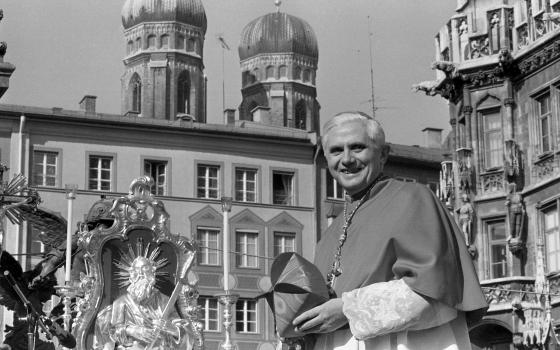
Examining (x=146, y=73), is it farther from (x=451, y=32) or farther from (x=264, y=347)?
(x=451, y=32)

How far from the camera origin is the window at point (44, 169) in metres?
44.3

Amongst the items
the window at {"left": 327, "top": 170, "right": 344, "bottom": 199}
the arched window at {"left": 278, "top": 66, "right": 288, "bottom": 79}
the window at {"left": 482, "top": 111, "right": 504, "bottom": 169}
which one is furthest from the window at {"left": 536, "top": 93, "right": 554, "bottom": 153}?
the arched window at {"left": 278, "top": 66, "right": 288, "bottom": 79}

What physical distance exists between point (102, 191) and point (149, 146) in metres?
2.68

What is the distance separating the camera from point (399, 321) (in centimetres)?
489

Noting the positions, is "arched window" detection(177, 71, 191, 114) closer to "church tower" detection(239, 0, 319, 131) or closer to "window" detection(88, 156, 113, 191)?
"church tower" detection(239, 0, 319, 131)

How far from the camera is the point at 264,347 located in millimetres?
45000

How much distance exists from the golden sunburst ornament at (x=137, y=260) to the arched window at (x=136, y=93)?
54.9 metres

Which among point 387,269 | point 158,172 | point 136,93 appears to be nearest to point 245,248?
point 158,172

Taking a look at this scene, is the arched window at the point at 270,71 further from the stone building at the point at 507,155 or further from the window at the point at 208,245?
the stone building at the point at 507,155

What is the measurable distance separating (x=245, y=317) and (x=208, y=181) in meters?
5.35

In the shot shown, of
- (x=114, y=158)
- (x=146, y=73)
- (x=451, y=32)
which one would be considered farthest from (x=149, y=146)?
(x=146, y=73)

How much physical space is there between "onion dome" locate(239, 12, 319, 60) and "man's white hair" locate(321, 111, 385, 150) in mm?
80463

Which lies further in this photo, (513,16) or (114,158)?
(114,158)

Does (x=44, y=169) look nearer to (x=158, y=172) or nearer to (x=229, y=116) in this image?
(x=158, y=172)
